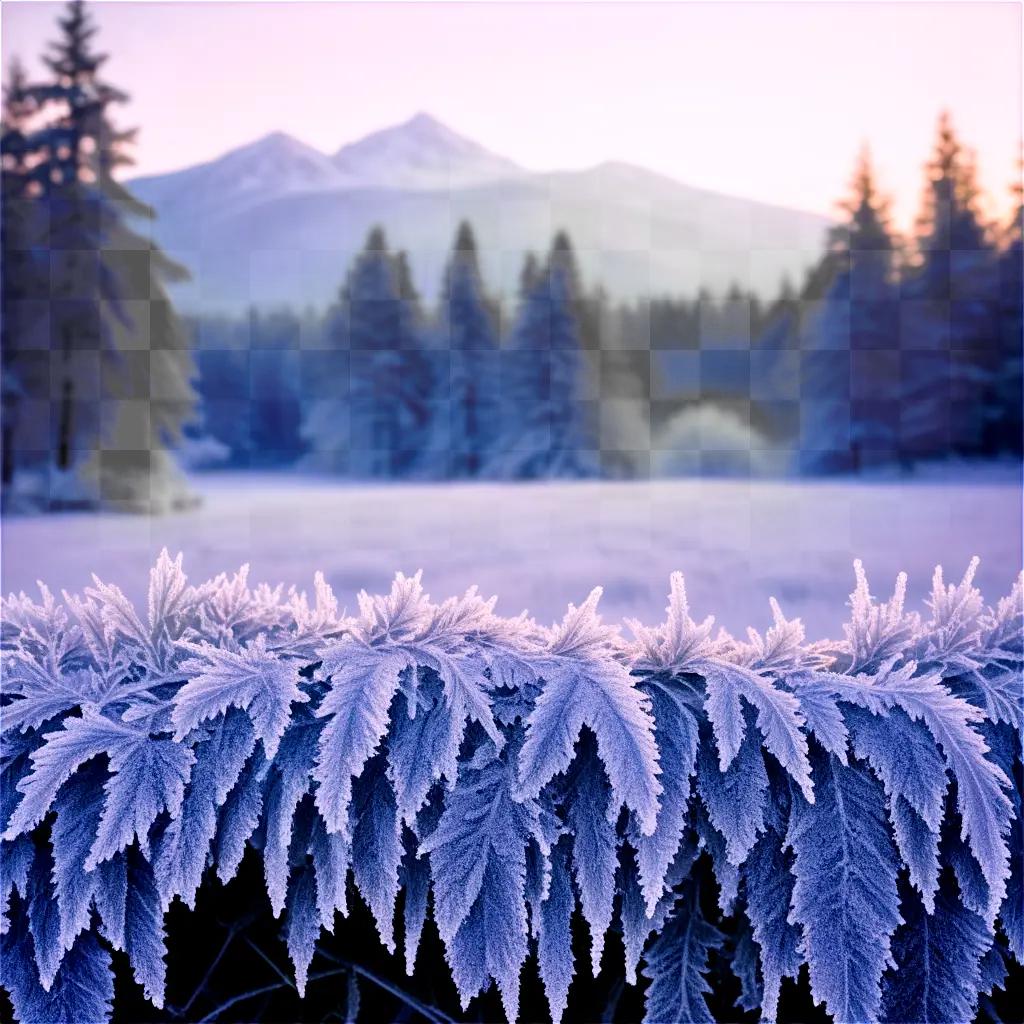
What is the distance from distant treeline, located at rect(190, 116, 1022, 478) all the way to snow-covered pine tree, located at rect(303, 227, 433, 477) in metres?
0.02

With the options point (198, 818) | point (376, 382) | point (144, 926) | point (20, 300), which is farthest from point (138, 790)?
point (20, 300)

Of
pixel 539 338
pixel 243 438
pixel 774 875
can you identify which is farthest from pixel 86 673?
pixel 539 338

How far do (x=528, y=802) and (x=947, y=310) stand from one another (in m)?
8.74

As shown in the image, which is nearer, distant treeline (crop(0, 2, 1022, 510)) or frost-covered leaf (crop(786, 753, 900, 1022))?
frost-covered leaf (crop(786, 753, 900, 1022))

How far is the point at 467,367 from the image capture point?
6.59m

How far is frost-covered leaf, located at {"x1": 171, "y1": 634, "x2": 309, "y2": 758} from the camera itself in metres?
1.11

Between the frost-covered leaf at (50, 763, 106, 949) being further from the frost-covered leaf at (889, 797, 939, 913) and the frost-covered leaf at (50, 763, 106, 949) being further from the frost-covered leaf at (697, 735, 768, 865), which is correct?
the frost-covered leaf at (889, 797, 939, 913)

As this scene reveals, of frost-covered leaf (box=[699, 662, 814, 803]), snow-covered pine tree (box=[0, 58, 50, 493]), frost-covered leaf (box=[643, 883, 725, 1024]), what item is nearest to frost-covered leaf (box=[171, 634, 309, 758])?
frost-covered leaf (box=[699, 662, 814, 803])

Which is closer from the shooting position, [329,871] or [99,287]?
[329,871]

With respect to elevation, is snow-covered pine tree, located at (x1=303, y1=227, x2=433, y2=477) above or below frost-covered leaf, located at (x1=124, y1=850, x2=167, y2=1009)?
above

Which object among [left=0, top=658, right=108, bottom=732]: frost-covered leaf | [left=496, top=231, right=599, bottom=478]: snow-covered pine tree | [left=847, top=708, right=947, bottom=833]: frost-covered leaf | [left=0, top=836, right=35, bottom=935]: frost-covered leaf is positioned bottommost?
[left=0, top=836, right=35, bottom=935]: frost-covered leaf

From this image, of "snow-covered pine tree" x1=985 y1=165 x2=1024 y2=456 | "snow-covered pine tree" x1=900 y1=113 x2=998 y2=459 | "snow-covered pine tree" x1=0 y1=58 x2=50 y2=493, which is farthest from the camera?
"snow-covered pine tree" x1=900 y1=113 x2=998 y2=459

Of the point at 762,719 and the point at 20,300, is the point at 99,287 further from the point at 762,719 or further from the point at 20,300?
the point at 762,719

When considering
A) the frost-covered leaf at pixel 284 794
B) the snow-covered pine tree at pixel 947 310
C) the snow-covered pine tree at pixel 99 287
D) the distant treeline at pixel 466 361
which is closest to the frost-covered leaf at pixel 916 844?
the frost-covered leaf at pixel 284 794
